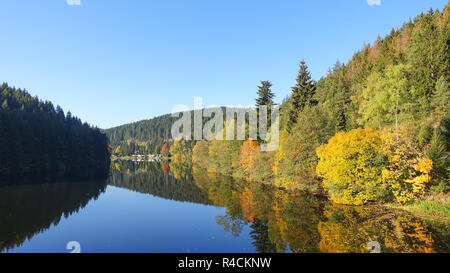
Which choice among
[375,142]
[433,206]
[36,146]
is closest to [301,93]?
[375,142]

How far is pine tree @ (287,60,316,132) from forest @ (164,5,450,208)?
204 mm

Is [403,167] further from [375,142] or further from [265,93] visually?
[265,93]

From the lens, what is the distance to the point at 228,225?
22.5m

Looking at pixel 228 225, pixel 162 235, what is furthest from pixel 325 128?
pixel 162 235

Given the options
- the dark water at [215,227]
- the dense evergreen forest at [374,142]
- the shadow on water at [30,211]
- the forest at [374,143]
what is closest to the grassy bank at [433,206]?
the forest at [374,143]

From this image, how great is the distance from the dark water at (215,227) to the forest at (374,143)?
356cm

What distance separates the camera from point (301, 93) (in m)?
51.2

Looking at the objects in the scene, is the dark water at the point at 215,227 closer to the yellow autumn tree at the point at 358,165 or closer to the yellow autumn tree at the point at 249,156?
the yellow autumn tree at the point at 358,165

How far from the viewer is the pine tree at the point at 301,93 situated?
50.3 meters

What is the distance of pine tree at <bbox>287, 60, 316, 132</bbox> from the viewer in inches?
1980

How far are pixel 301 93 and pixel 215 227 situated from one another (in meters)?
38.5

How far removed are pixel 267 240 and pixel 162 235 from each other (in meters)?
8.89

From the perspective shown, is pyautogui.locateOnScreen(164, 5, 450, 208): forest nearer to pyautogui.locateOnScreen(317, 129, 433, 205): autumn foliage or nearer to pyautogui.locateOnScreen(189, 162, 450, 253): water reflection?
pyautogui.locateOnScreen(317, 129, 433, 205): autumn foliage
